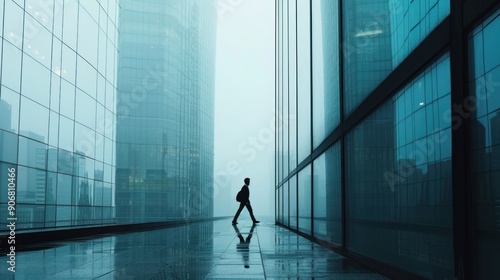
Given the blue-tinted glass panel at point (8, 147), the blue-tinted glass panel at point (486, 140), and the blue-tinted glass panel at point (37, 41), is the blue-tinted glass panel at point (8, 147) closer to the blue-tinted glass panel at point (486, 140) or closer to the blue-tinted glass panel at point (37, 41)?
the blue-tinted glass panel at point (37, 41)

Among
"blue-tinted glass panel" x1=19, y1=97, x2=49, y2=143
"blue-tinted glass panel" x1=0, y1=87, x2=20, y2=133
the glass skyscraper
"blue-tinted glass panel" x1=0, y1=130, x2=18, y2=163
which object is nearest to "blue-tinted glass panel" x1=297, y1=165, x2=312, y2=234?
the glass skyscraper

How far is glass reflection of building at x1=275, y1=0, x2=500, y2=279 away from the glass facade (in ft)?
43.7

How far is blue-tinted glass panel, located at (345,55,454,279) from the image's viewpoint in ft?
13.6

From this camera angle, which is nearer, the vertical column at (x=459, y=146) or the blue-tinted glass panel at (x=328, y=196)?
the vertical column at (x=459, y=146)

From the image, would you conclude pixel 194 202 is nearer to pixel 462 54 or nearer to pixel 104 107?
pixel 104 107

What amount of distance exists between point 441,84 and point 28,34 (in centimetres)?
1918

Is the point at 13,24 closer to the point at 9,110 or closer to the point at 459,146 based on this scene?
the point at 9,110

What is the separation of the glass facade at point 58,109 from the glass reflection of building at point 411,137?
13.3 meters

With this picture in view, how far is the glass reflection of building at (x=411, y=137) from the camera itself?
342cm

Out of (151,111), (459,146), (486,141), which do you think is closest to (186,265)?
(459,146)

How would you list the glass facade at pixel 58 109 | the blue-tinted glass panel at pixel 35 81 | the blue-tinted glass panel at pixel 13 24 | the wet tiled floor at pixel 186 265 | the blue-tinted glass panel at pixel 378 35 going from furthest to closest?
the blue-tinted glass panel at pixel 35 81, the glass facade at pixel 58 109, the blue-tinted glass panel at pixel 13 24, the wet tiled floor at pixel 186 265, the blue-tinted glass panel at pixel 378 35

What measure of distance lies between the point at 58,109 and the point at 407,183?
21810mm

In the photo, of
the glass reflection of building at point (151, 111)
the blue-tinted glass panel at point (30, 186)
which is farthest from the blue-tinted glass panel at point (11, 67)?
the glass reflection of building at point (151, 111)

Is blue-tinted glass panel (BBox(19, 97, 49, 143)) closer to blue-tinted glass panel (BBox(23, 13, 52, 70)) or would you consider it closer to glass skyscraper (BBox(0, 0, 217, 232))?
glass skyscraper (BBox(0, 0, 217, 232))
